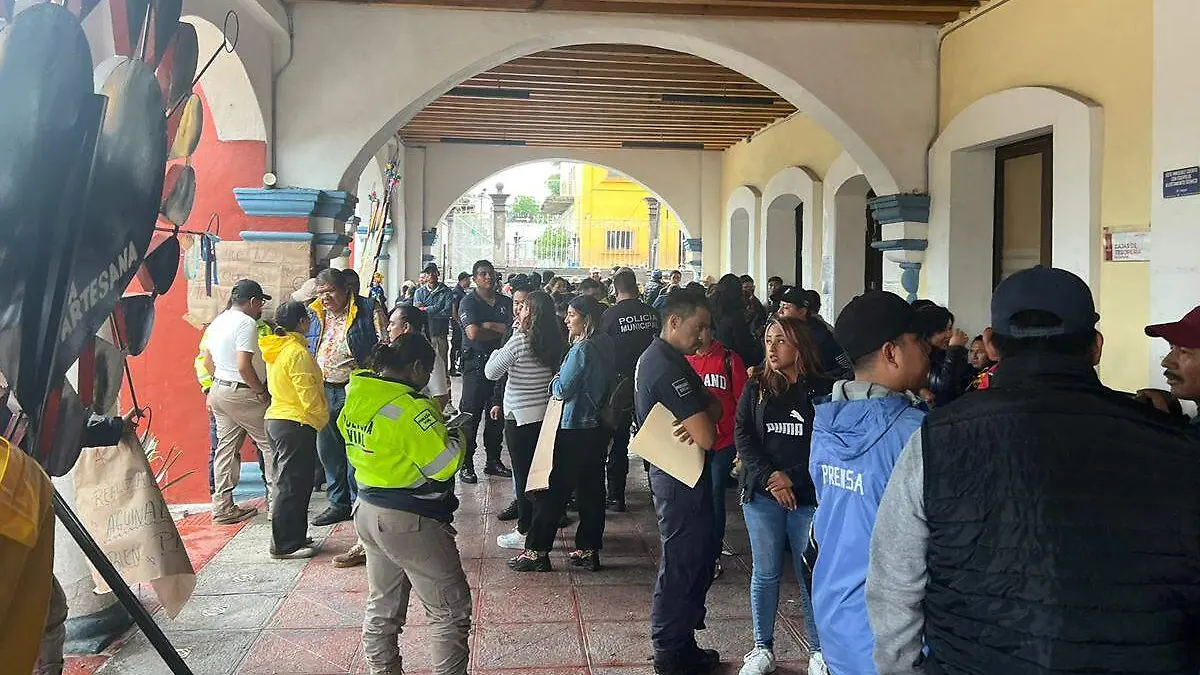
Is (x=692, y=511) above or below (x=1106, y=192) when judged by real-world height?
below

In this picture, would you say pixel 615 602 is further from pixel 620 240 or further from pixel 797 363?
pixel 620 240

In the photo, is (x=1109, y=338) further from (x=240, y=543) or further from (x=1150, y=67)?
(x=240, y=543)

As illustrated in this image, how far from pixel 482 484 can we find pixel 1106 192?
14.1 feet

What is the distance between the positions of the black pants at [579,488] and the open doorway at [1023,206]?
2954 mm

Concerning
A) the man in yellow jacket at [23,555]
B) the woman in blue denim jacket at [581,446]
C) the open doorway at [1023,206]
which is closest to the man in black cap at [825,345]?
the woman in blue denim jacket at [581,446]

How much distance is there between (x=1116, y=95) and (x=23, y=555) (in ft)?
16.0

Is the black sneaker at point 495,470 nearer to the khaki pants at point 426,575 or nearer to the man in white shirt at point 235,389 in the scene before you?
the man in white shirt at point 235,389

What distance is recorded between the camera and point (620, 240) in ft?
88.0

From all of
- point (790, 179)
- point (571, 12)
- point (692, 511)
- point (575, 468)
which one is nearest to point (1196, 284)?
point (692, 511)

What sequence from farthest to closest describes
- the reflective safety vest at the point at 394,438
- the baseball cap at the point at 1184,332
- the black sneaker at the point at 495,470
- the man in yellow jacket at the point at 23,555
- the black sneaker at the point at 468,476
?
the black sneaker at the point at 495,470
the black sneaker at the point at 468,476
the reflective safety vest at the point at 394,438
the baseball cap at the point at 1184,332
the man in yellow jacket at the point at 23,555

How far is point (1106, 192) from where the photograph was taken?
173 inches

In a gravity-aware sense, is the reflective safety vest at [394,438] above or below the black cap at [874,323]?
below

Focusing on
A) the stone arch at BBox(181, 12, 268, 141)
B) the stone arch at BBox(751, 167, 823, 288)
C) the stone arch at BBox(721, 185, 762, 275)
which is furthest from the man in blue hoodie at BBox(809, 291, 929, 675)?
the stone arch at BBox(721, 185, 762, 275)

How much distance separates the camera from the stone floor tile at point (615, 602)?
3.87m
